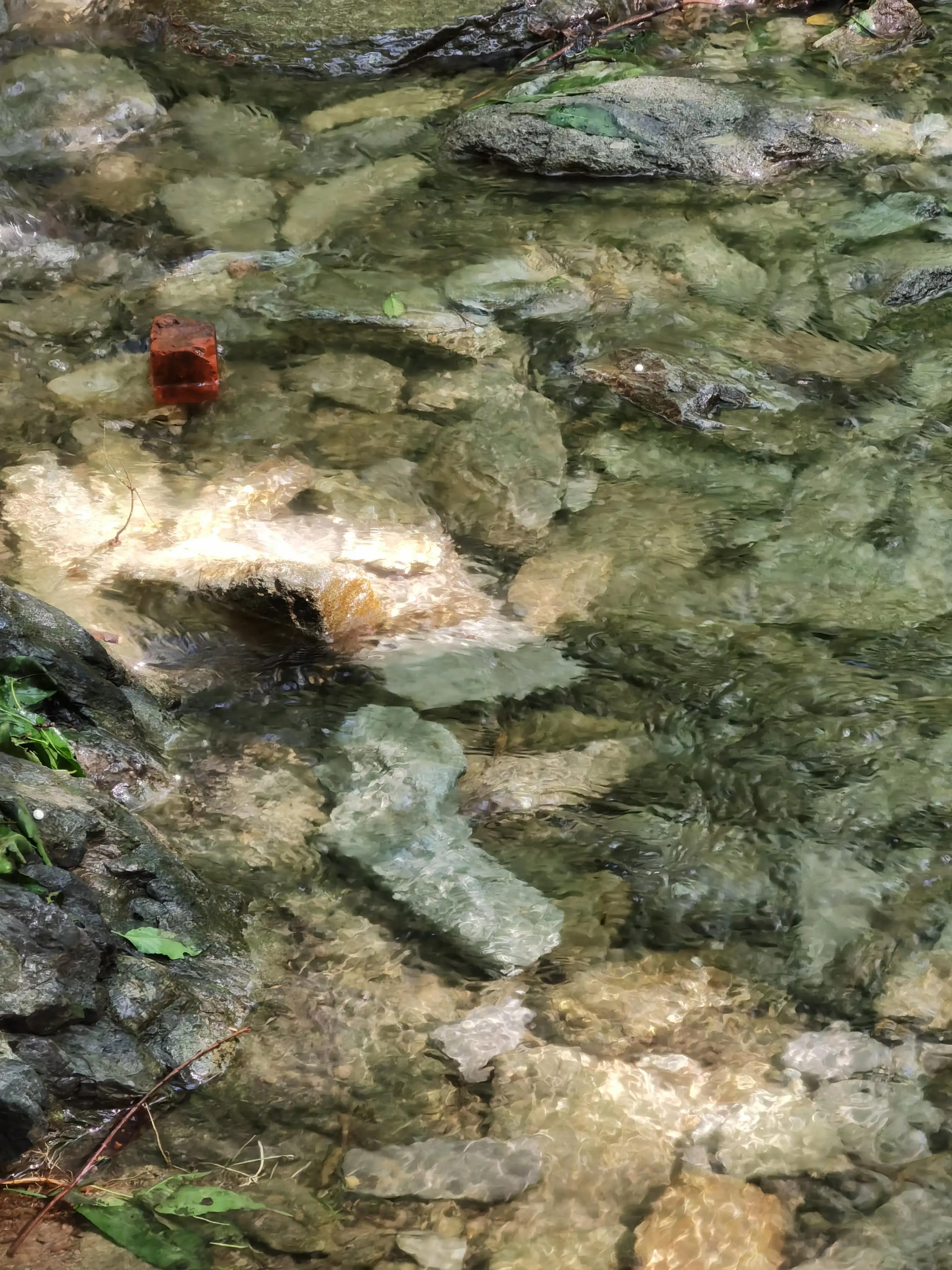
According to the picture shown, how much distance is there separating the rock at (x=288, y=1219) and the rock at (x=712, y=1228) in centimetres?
55

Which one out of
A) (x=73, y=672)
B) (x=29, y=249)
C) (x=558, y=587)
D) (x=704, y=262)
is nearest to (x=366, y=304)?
(x=704, y=262)

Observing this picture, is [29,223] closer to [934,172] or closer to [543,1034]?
[934,172]

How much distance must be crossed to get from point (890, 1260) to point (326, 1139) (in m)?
1.02

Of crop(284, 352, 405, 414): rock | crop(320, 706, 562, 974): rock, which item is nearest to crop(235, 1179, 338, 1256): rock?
crop(320, 706, 562, 974): rock

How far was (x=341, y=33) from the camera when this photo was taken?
6.71m

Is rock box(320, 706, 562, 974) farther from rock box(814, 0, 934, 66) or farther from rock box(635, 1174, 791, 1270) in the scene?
rock box(814, 0, 934, 66)

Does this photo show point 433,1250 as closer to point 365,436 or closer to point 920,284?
point 365,436

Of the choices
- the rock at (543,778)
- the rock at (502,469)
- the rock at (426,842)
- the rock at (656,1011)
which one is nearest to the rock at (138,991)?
the rock at (426,842)

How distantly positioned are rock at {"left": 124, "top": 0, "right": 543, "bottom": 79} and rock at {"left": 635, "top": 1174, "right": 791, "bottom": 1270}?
6.04 metres

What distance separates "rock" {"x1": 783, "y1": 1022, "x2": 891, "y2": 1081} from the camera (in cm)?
245

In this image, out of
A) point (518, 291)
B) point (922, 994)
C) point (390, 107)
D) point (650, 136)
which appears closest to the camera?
point (922, 994)

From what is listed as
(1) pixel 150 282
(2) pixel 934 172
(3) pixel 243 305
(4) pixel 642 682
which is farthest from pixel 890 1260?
(2) pixel 934 172

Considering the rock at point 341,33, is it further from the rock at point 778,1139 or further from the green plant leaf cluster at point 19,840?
the rock at point 778,1139

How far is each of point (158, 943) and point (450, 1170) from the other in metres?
0.72
